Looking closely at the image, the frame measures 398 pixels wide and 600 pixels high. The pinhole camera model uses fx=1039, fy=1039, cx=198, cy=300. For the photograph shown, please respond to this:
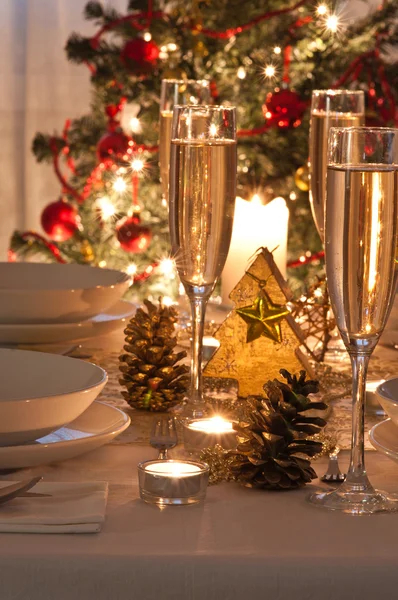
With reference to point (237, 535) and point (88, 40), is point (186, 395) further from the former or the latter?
point (88, 40)

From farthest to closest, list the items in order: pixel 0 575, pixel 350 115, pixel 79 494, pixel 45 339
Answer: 1. pixel 350 115
2. pixel 45 339
3. pixel 79 494
4. pixel 0 575

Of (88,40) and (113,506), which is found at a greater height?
(88,40)

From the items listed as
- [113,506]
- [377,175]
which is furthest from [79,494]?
[377,175]

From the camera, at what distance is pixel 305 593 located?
677 millimetres

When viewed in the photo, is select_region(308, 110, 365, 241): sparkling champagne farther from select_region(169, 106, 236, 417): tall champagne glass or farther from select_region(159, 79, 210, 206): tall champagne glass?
select_region(169, 106, 236, 417): tall champagne glass

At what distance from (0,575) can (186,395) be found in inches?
19.9

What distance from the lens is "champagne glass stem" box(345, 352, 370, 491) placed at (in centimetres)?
80

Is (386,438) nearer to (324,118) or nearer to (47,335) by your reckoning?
(47,335)

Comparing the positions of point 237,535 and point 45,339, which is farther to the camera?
point 45,339

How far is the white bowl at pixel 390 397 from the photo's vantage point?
33.9 inches

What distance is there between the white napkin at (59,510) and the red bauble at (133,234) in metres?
1.90

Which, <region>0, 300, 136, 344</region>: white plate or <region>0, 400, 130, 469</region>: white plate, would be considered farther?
<region>0, 300, 136, 344</region>: white plate

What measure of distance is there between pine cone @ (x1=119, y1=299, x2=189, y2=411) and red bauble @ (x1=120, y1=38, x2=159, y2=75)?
Result: 1603mm

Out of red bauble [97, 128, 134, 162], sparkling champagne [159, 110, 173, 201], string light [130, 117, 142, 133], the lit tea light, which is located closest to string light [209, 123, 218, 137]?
the lit tea light
